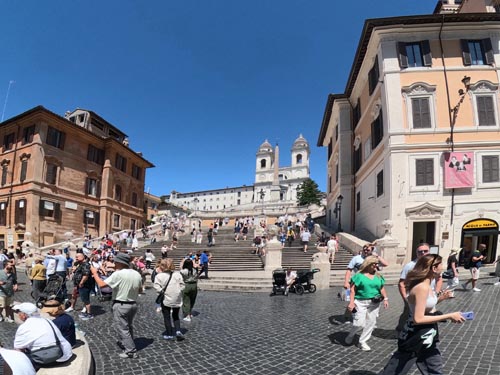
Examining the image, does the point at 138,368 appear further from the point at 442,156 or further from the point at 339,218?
the point at 339,218

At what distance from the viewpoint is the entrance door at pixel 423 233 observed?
55.5ft

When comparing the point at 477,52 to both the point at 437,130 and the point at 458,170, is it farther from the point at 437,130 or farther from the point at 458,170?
the point at 458,170

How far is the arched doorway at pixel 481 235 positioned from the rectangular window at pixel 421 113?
235 inches

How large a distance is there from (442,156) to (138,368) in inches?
708

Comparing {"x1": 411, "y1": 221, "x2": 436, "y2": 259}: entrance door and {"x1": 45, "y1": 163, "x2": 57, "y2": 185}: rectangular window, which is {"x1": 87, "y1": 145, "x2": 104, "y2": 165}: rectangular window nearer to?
{"x1": 45, "y1": 163, "x2": 57, "y2": 185}: rectangular window

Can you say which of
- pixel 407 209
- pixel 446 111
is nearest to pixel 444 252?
pixel 407 209

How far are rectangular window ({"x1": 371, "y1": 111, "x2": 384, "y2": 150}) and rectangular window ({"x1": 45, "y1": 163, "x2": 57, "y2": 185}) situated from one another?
27819mm

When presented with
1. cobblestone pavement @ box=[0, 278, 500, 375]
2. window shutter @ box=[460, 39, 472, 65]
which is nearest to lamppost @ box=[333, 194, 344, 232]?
window shutter @ box=[460, 39, 472, 65]

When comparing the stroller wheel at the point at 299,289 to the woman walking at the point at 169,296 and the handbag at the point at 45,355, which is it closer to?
the woman walking at the point at 169,296

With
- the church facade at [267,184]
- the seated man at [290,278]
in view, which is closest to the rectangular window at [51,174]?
the seated man at [290,278]

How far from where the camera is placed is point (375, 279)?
5039 millimetres

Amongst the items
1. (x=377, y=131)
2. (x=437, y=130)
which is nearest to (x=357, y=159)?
(x=377, y=131)

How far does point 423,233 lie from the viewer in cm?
1788

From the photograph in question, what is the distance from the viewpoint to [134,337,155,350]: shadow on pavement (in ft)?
17.8
